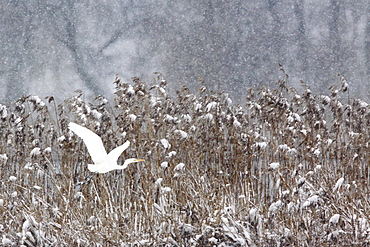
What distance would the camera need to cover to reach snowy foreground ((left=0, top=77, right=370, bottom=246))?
10.3ft

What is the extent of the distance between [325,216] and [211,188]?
1129 mm

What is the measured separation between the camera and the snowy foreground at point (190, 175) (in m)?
3.14

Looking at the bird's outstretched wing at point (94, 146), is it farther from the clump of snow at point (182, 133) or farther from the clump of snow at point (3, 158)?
the clump of snow at point (3, 158)

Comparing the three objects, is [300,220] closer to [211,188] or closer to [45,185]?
[211,188]

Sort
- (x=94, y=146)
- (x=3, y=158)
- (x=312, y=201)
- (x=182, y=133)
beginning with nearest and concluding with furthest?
(x=94, y=146) < (x=312, y=201) < (x=182, y=133) < (x=3, y=158)

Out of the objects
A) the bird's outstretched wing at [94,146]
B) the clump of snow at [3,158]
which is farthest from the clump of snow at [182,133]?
the clump of snow at [3,158]

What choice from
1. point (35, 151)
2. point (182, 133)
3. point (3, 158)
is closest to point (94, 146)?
point (182, 133)

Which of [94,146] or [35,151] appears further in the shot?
[35,151]

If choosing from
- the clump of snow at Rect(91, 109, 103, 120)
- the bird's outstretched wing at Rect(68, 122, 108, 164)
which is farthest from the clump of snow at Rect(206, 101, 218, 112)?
the bird's outstretched wing at Rect(68, 122, 108, 164)

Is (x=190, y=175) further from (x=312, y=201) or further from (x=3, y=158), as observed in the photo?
(x=3, y=158)

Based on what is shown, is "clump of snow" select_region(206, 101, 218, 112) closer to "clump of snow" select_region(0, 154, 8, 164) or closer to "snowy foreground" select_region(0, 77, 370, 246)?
"snowy foreground" select_region(0, 77, 370, 246)

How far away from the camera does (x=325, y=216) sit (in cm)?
327

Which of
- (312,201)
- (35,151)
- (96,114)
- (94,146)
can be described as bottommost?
(312,201)

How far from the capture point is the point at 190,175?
3.87 m
